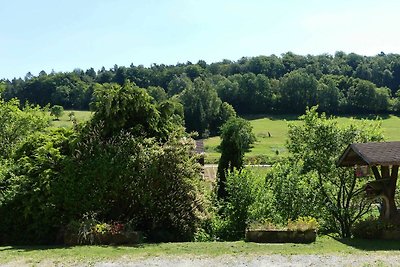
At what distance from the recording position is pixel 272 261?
1254 centimetres

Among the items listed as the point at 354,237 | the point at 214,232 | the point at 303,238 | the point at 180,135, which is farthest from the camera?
the point at 214,232

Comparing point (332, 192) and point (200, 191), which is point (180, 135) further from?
point (332, 192)

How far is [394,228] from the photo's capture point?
16047mm

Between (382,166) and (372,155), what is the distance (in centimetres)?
82

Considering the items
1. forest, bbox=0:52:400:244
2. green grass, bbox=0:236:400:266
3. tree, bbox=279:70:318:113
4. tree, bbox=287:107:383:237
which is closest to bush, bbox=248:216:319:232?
forest, bbox=0:52:400:244

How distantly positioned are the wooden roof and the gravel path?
3658mm

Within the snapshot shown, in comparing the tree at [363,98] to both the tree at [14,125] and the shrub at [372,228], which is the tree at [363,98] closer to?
the tree at [14,125]

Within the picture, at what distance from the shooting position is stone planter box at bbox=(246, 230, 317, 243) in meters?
15.5

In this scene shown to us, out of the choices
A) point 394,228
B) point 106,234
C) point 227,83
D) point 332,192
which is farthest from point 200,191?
point 227,83

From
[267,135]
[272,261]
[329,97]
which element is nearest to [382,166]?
[272,261]

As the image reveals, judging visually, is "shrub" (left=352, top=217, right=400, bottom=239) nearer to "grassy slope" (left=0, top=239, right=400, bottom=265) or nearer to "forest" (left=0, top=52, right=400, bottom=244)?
"forest" (left=0, top=52, right=400, bottom=244)

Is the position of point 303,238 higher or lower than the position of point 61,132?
lower

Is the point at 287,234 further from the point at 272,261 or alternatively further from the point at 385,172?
the point at 385,172

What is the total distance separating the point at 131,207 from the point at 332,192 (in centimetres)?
883
